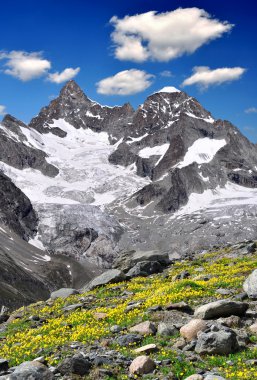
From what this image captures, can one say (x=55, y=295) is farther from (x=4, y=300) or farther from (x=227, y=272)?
(x=4, y=300)

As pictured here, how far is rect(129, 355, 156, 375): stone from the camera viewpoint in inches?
526

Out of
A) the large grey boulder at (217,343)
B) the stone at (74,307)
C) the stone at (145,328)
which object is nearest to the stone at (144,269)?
the stone at (74,307)

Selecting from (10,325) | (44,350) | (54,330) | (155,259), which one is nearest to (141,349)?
(44,350)

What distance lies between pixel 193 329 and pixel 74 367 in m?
4.59

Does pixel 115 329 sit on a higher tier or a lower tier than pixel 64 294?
higher

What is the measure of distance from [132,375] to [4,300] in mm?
183150

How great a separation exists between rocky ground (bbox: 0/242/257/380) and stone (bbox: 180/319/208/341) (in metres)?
0.03

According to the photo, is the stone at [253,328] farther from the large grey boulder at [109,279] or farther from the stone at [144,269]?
the stone at [144,269]

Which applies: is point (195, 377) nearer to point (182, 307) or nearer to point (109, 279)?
point (182, 307)

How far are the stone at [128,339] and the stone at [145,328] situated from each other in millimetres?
620

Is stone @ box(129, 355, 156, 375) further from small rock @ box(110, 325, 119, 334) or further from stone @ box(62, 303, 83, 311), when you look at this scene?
stone @ box(62, 303, 83, 311)

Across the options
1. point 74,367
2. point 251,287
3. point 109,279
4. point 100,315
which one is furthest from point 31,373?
point 109,279

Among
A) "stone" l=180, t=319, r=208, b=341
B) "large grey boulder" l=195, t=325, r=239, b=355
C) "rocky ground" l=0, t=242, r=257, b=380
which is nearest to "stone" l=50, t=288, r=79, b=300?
"rocky ground" l=0, t=242, r=257, b=380

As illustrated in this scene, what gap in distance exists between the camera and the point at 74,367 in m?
13.5
